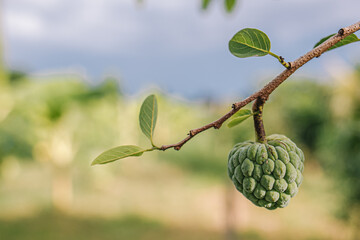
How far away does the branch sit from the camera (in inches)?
21.2

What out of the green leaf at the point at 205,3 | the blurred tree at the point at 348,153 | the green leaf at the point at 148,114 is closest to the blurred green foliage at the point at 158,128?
the blurred tree at the point at 348,153

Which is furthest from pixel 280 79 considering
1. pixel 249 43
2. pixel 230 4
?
pixel 230 4

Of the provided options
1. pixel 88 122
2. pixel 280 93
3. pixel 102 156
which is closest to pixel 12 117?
pixel 88 122

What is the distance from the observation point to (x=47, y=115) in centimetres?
833

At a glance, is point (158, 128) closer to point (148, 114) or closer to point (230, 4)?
point (230, 4)

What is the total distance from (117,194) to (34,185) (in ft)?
8.54

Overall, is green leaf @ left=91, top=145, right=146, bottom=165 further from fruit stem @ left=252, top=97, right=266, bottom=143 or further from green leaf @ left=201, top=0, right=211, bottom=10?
green leaf @ left=201, top=0, right=211, bottom=10

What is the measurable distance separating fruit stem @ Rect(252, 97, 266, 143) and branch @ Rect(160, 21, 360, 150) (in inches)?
0.5

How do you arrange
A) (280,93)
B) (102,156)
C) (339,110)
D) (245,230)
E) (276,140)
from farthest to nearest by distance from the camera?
(280,93) < (245,230) < (339,110) < (276,140) < (102,156)

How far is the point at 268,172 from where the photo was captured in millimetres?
666

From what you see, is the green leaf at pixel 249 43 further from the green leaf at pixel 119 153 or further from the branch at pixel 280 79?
the green leaf at pixel 119 153

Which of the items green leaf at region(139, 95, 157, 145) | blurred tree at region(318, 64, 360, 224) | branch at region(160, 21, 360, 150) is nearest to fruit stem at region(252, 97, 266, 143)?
branch at region(160, 21, 360, 150)

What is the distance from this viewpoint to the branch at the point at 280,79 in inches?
21.2

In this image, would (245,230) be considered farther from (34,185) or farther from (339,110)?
(34,185)
